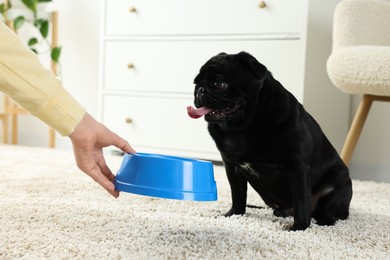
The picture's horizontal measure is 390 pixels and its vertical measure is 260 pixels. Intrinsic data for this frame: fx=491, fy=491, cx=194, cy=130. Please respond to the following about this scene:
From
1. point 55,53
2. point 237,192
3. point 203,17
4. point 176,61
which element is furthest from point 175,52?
point 237,192

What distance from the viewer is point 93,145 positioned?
974 mm

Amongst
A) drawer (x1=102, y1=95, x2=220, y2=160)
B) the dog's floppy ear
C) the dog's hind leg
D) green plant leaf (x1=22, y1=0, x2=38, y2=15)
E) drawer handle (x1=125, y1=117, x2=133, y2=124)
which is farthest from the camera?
green plant leaf (x1=22, y1=0, x2=38, y2=15)

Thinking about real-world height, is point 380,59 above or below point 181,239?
above

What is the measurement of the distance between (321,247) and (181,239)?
292 millimetres

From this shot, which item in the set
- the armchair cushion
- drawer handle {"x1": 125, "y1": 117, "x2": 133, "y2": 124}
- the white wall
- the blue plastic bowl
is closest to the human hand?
the blue plastic bowl

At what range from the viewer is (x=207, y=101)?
3.98 feet

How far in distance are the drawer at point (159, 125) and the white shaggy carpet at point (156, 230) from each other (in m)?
0.87

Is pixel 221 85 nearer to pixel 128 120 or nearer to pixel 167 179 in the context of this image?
pixel 167 179

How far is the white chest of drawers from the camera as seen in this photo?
2.29 m

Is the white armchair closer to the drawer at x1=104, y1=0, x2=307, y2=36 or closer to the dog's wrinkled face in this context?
the drawer at x1=104, y1=0, x2=307, y2=36

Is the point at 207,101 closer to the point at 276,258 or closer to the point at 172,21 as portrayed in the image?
the point at 276,258

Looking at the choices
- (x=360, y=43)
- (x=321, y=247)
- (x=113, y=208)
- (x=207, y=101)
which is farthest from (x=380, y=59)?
(x=113, y=208)

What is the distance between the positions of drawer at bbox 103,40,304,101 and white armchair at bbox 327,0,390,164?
0.83ft

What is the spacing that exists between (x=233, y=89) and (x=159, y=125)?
1.44 m
